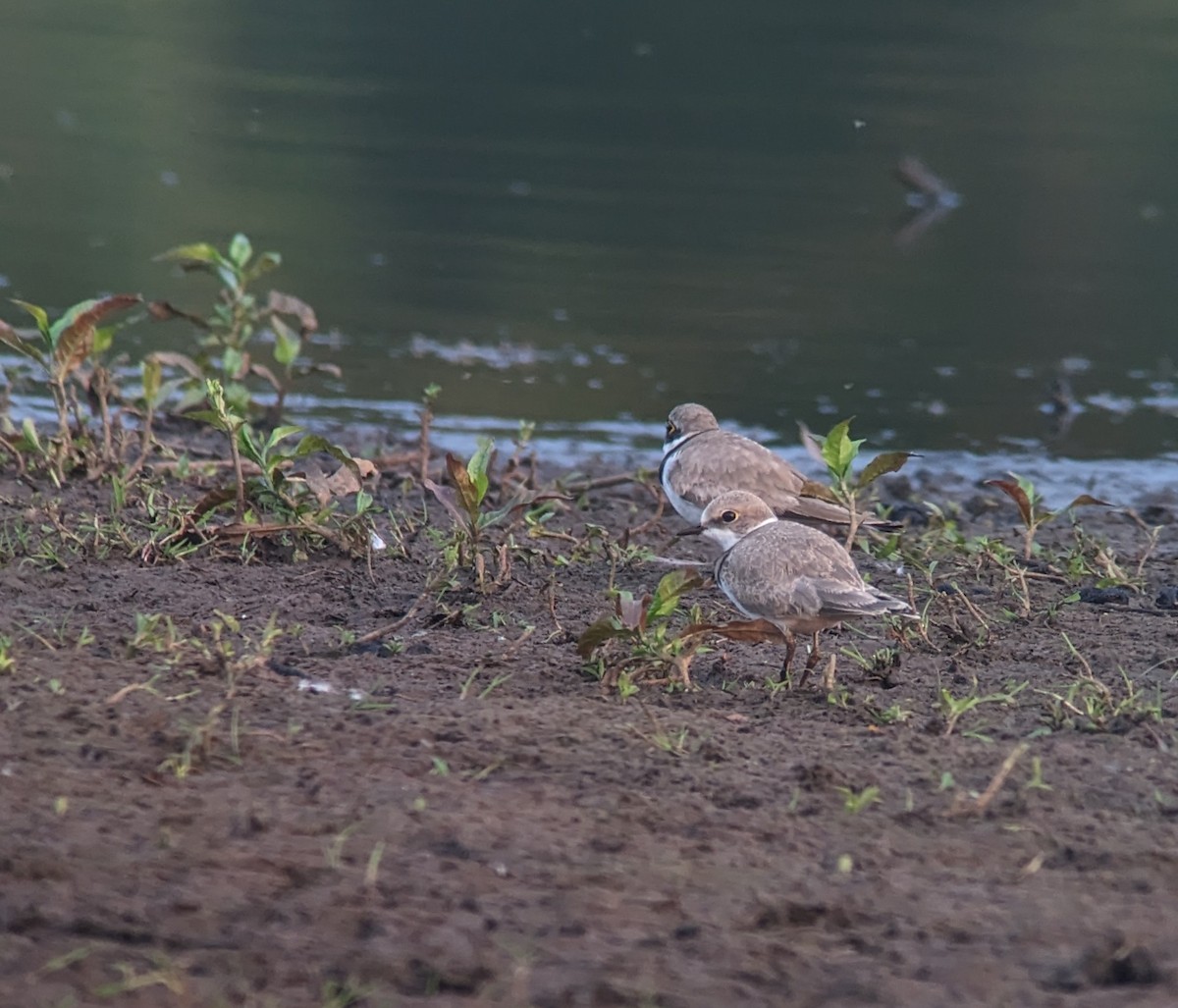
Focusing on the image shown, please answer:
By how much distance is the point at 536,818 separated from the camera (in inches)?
124

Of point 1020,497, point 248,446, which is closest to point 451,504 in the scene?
point 248,446

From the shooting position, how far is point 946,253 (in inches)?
509

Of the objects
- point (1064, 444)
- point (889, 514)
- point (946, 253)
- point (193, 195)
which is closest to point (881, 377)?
point (1064, 444)

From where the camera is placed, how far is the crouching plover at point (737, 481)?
5.68m

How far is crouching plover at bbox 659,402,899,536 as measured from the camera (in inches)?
224

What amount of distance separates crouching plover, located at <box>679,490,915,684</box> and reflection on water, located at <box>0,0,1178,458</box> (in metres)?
3.82

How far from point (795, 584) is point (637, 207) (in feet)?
31.5

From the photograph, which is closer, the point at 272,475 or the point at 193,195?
the point at 272,475

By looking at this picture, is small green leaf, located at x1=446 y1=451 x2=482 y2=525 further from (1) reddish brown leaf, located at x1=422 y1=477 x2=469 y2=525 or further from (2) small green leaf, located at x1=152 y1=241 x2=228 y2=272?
(2) small green leaf, located at x1=152 y1=241 x2=228 y2=272

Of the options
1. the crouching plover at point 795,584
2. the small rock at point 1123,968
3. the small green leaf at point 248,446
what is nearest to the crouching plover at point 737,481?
the crouching plover at point 795,584

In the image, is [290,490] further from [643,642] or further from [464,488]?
[643,642]

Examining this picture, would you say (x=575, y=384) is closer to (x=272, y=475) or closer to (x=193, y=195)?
(x=272, y=475)

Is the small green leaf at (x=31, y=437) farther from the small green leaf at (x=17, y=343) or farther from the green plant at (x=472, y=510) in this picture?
the green plant at (x=472, y=510)

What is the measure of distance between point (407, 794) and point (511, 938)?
582 mm
